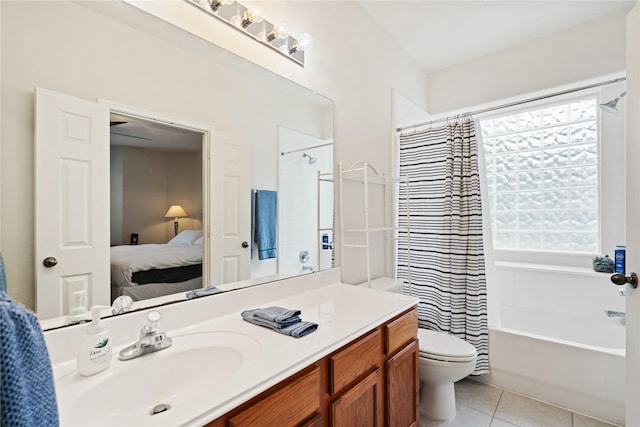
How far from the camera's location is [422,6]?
2.10 meters

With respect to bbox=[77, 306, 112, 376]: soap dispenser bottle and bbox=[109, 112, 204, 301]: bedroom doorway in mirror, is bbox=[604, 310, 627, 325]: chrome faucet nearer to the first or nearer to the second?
bbox=[109, 112, 204, 301]: bedroom doorway in mirror

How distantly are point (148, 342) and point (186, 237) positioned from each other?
0.39 meters

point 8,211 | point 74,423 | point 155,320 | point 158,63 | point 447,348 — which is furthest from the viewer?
point 447,348

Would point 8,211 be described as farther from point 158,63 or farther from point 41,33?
point 158,63

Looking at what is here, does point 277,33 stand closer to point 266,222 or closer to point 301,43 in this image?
point 301,43

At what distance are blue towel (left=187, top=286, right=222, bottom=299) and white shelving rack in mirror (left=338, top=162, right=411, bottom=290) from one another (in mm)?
874

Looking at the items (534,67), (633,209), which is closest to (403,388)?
(633,209)

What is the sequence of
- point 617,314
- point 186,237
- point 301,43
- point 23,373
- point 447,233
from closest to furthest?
point 23,373 → point 186,237 → point 301,43 → point 617,314 → point 447,233

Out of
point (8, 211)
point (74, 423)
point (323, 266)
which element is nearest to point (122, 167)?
point (8, 211)

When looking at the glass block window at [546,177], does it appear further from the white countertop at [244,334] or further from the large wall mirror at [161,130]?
the large wall mirror at [161,130]

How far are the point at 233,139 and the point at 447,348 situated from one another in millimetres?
1635

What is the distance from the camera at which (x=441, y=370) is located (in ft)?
5.54

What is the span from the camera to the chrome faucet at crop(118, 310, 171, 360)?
86 centimetres

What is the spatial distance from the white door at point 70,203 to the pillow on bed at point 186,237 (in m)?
0.22
